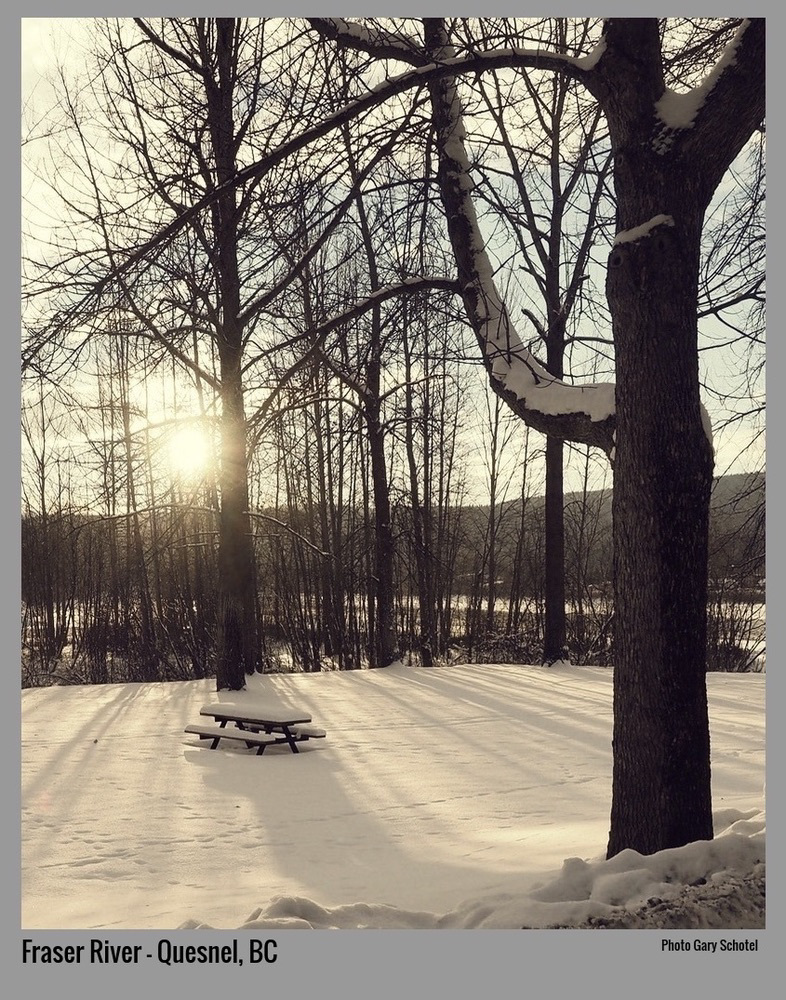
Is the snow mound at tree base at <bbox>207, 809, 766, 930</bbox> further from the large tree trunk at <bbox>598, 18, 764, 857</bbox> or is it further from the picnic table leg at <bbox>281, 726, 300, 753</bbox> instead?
the picnic table leg at <bbox>281, 726, 300, 753</bbox>

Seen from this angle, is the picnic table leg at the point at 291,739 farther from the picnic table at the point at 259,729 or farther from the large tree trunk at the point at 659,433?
the large tree trunk at the point at 659,433

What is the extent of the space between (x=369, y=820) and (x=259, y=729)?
3772 mm

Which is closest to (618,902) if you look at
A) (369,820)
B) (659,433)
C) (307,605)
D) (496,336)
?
(659,433)

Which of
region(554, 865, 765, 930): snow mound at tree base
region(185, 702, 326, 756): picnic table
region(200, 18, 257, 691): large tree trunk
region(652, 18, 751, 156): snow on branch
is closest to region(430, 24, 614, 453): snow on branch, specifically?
region(652, 18, 751, 156): snow on branch

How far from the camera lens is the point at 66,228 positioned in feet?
41.5

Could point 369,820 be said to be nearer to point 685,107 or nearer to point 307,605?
point 685,107

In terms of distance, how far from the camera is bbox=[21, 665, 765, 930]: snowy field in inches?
190

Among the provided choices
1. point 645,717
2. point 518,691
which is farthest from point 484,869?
point 518,691

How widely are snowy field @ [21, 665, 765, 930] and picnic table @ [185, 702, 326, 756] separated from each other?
0.59 ft

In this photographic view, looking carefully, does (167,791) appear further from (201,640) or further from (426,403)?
(426,403)

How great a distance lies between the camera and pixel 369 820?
768 centimetres

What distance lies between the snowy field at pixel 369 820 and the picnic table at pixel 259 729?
0.59 ft

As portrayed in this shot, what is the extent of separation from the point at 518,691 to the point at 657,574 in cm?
972

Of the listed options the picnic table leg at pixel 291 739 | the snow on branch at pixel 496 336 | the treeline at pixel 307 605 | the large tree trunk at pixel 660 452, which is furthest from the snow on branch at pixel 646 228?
the treeline at pixel 307 605
